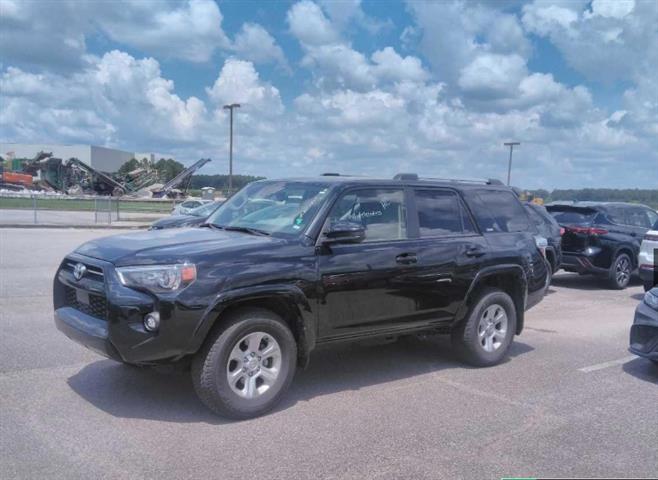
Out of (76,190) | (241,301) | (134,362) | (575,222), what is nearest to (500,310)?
(241,301)

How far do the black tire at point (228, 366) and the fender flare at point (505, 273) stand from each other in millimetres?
2111

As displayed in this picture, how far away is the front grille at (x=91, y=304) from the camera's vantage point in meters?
4.71

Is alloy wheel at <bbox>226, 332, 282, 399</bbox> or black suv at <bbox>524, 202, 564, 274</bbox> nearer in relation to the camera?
alloy wheel at <bbox>226, 332, 282, 399</bbox>

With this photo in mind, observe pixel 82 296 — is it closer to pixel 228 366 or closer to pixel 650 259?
pixel 228 366

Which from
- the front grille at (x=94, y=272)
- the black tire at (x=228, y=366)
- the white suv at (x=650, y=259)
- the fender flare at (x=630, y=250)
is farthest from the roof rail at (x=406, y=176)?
the fender flare at (x=630, y=250)

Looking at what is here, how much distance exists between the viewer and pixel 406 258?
5.80 meters

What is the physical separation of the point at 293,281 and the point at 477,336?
7.81 ft

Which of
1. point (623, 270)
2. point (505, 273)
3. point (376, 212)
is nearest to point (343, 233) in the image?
point (376, 212)

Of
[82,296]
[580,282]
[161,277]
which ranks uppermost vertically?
[161,277]

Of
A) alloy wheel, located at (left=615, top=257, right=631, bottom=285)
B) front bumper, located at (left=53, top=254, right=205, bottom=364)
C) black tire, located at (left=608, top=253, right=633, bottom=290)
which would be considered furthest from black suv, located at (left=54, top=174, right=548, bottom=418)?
alloy wheel, located at (left=615, top=257, right=631, bottom=285)

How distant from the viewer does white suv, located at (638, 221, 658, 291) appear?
10.9m

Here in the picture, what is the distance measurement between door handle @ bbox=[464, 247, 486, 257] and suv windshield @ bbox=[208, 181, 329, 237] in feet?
5.41

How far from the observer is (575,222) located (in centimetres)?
1300

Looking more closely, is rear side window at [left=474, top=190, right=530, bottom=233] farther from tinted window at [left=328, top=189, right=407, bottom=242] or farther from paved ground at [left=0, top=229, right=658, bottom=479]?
paved ground at [left=0, top=229, right=658, bottom=479]
